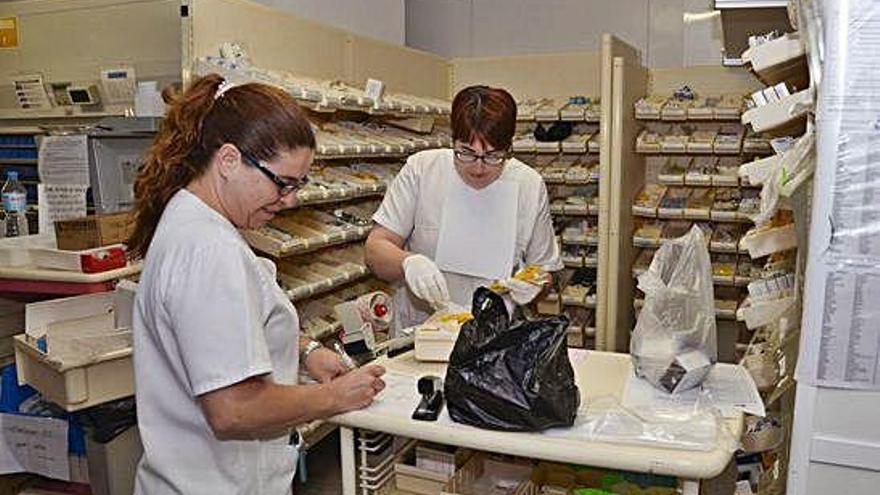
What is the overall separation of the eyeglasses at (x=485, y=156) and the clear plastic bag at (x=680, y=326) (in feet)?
2.52

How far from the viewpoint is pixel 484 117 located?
7.60 feet

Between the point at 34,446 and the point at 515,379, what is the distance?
2125 millimetres

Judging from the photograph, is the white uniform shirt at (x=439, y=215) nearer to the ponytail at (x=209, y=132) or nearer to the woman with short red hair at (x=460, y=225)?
the woman with short red hair at (x=460, y=225)

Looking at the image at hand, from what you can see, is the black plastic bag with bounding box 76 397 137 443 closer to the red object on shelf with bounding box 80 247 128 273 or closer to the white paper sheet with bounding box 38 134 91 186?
the red object on shelf with bounding box 80 247 128 273

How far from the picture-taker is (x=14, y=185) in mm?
3492

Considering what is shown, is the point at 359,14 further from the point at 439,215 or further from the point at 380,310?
the point at 380,310

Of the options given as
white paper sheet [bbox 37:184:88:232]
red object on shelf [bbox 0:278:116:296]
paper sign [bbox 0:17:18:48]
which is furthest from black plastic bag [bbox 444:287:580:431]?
paper sign [bbox 0:17:18:48]

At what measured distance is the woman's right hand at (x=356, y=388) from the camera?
1.57 metres

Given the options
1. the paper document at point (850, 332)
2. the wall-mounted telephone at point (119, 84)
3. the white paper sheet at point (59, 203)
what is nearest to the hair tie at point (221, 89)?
the paper document at point (850, 332)

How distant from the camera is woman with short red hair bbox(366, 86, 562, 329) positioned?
263 centimetres

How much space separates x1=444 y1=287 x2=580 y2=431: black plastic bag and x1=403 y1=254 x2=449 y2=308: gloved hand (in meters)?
0.77

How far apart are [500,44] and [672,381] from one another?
12.6 feet

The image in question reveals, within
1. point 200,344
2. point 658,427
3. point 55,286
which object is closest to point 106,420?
point 55,286

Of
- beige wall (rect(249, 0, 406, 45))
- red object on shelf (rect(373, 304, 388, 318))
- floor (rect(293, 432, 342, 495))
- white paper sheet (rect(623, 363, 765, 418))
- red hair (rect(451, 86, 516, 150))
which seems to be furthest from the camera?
beige wall (rect(249, 0, 406, 45))
